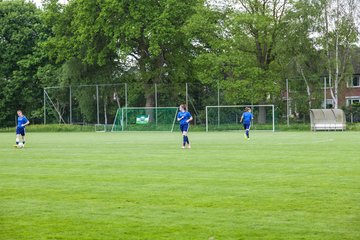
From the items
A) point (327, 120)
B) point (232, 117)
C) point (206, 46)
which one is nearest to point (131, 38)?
point (206, 46)

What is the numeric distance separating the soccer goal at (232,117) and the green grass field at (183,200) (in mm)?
35163

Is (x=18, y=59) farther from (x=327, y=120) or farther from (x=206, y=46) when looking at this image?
(x=327, y=120)

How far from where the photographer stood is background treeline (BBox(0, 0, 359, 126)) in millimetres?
56969

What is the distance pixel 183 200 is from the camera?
11.5 metres

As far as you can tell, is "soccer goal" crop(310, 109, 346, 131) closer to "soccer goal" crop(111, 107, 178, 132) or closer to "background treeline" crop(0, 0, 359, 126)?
"background treeline" crop(0, 0, 359, 126)

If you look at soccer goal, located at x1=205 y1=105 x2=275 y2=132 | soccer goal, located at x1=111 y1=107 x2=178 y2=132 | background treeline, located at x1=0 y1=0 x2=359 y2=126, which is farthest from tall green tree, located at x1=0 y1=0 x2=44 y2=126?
soccer goal, located at x1=205 y1=105 x2=275 y2=132

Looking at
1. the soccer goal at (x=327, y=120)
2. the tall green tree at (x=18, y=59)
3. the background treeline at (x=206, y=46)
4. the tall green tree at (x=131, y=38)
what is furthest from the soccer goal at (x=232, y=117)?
the tall green tree at (x=18, y=59)

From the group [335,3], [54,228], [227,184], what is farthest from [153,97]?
[54,228]

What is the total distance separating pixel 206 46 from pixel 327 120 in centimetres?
1683

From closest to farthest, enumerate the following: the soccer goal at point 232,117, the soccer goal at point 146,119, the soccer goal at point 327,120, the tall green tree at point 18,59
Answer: the soccer goal at point 327,120, the soccer goal at point 232,117, the soccer goal at point 146,119, the tall green tree at point 18,59

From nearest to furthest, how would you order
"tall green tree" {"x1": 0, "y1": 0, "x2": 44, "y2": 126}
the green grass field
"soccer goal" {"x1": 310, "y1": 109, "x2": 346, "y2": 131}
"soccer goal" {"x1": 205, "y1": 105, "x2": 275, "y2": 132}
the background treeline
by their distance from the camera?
the green grass field < "soccer goal" {"x1": 310, "y1": 109, "x2": 346, "y2": 131} < "soccer goal" {"x1": 205, "y1": 105, "x2": 275, "y2": 132} < the background treeline < "tall green tree" {"x1": 0, "y1": 0, "x2": 44, "y2": 126}

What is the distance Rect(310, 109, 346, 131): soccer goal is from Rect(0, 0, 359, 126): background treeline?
149 inches

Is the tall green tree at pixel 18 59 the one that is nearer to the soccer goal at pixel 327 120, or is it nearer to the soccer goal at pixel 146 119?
the soccer goal at pixel 146 119

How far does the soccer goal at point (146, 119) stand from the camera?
57656mm
